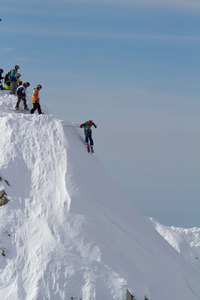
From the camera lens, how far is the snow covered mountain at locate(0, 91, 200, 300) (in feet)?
80.3

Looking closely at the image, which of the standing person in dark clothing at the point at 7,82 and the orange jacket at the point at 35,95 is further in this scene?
the standing person in dark clothing at the point at 7,82

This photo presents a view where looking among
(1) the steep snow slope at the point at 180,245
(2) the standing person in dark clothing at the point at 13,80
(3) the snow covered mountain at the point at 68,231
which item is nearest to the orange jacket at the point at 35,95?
(3) the snow covered mountain at the point at 68,231

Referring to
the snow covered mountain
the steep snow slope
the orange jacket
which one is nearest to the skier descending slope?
the snow covered mountain

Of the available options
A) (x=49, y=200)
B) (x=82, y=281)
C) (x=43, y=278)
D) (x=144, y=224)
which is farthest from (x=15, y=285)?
(x=144, y=224)

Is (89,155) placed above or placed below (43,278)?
above

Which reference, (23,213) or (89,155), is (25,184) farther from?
(89,155)

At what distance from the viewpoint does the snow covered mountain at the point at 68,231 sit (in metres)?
24.5

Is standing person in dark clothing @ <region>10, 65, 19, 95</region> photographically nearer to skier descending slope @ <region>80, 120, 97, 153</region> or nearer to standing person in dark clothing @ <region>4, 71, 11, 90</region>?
standing person in dark clothing @ <region>4, 71, 11, 90</region>

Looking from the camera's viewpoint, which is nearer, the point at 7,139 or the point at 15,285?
the point at 15,285

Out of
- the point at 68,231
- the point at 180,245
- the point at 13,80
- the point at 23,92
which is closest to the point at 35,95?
the point at 23,92

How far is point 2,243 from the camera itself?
26.0m

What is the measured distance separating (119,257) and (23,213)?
22.5ft

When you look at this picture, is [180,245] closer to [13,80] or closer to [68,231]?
[68,231]

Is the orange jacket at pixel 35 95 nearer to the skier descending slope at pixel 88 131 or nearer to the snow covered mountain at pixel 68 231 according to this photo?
the snow covered mountain at pixel 68 231
